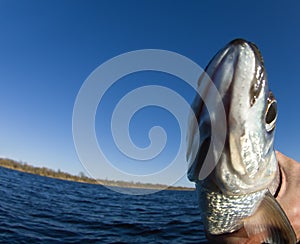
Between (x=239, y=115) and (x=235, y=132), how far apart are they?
134 mm

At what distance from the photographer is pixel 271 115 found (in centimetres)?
208

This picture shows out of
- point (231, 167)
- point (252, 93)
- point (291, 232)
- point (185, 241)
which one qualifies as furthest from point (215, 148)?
point (185, 241)

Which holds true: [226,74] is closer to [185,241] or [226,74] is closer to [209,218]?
[209,218]

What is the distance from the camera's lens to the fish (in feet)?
6.31

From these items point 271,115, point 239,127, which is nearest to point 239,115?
point 239,127

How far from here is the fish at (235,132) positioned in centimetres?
192

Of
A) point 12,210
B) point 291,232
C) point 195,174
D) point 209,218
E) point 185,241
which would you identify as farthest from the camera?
point 12,210

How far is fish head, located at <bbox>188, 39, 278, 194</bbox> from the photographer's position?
1.92 metres

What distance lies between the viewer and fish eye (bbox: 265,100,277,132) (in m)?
2.05

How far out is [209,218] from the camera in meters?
2.68

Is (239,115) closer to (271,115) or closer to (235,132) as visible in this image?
(235,132)

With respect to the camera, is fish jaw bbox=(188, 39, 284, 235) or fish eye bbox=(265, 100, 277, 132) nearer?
fish jaw bbox=(188, 39, 284, 235)

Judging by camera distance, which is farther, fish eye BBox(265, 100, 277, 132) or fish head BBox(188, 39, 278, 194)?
fish eye BBox(265, 100, 277, 132)

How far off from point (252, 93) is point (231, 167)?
0.60 metres
